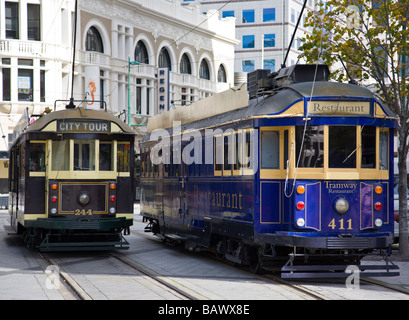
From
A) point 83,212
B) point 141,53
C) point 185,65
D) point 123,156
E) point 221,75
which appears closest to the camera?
point 83,212

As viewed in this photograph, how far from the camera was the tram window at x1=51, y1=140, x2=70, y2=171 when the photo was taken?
52.9 ft

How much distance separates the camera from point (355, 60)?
16.8m

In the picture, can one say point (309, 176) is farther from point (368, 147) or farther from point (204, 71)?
point (204, 71)

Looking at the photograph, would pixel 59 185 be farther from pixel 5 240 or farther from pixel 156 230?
pixel 5 240

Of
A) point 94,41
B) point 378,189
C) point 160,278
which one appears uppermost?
point 94,41

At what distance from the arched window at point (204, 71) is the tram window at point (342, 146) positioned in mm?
50368

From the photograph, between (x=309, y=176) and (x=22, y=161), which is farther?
(x=22, y=161)

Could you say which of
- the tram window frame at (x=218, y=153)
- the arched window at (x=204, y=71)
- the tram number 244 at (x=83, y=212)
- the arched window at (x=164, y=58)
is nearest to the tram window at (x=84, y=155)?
the tram number 244 at (x=83, y=212)

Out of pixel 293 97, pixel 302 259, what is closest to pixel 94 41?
pixel 293 97

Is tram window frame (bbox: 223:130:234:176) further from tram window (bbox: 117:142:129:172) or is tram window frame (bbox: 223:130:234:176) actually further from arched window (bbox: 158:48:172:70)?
arched window (bbox: 158:48:172:70)

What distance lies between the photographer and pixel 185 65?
59.6 meters

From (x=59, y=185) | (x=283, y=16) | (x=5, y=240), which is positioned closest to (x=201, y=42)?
(x=283, y=16)

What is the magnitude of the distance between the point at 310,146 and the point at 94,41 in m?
38.0

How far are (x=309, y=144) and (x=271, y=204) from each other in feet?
3.68
